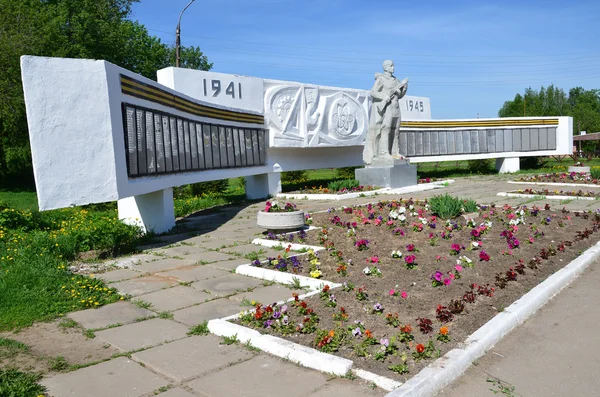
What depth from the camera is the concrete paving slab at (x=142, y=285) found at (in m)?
5.93

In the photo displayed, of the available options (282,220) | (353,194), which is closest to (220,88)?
(353,194)

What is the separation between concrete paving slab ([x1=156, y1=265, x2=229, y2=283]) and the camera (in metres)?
6.43

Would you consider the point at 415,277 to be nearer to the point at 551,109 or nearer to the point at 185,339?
the point at 185,339

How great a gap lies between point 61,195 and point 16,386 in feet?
13.0

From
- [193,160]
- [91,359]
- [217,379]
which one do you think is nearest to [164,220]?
[193,160]

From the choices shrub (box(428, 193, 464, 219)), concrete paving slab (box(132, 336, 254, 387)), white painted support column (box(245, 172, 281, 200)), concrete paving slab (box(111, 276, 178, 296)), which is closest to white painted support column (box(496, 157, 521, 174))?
white painted support column (box(245, 172, 281, 200))

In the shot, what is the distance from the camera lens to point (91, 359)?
3998mm

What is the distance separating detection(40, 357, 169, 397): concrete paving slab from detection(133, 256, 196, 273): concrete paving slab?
10.3 ft

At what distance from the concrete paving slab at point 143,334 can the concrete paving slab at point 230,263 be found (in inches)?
83.0

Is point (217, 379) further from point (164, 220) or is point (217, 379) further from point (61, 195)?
point (164, 220)

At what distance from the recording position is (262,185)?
1770 centimetres

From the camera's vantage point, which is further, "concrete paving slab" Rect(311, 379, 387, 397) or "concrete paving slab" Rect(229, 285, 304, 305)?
"concrete paving slab" Rect(229, 285, 304, 305)

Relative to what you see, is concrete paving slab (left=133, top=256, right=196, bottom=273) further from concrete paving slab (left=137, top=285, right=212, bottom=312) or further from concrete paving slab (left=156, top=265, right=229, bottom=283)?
concrete paving slab (left=137, top=285, right=212, bottom=312)

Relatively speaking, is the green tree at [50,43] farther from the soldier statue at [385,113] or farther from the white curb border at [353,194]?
the soldier statue at [385,113]
